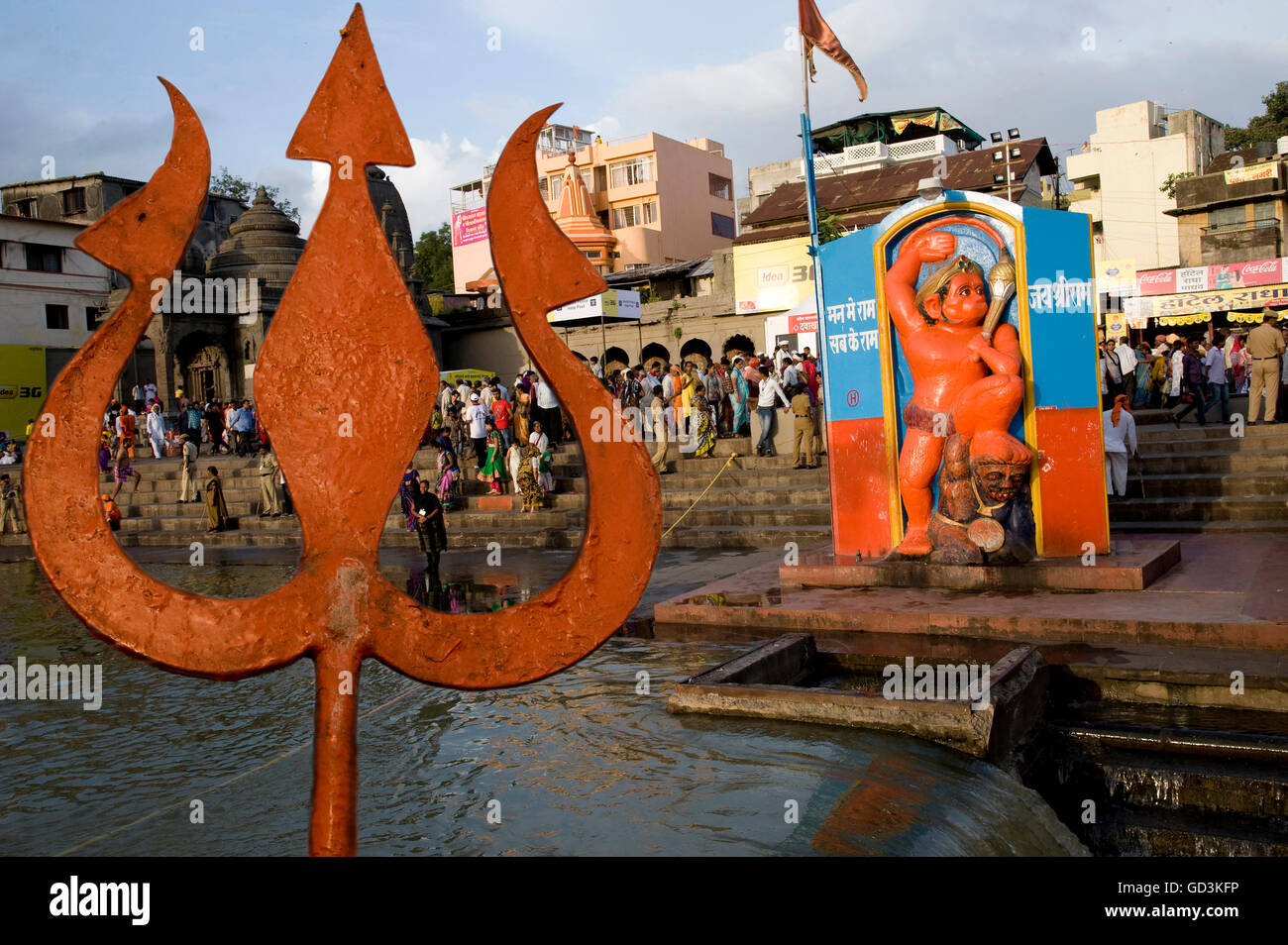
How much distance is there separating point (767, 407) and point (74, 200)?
3571cm

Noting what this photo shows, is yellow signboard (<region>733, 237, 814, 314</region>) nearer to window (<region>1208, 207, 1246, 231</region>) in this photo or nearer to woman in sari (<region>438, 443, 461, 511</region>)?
window (<region>1208, 207, 1246, 231</region>)

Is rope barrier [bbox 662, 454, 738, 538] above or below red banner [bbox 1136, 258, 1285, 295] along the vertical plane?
below

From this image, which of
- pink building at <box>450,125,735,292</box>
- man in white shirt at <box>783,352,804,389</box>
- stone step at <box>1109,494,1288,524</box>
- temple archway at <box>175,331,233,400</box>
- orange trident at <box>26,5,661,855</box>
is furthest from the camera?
pink building at <box>450,125,735,292</box>

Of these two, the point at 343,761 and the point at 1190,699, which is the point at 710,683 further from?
the point at 343,761

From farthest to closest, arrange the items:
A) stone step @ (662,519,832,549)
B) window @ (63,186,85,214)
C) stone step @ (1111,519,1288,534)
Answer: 1. window @ (63,186,85,214)
2. stone step @ (662,519,832,549)
3. stone step @ (1111,519,1288,534)

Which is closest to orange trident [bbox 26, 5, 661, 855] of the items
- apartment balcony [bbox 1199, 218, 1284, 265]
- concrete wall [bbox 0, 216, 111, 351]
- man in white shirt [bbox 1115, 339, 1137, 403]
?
man in white shirt [bbox 1115, 339, 1137, 403]

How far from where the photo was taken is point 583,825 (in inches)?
161

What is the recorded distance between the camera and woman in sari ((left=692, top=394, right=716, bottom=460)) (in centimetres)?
1620

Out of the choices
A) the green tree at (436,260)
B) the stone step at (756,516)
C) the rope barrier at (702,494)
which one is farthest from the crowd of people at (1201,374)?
the green tree at (436,260)

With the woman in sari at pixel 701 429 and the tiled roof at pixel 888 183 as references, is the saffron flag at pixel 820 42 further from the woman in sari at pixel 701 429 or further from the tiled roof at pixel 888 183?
the tiled roof at pixel 888 183

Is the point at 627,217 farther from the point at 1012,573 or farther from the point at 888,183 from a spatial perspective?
the point at 1012,573

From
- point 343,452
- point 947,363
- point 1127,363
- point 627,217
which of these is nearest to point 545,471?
point 947,363

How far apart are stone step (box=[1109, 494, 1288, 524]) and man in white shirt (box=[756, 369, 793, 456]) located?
4.86 meters

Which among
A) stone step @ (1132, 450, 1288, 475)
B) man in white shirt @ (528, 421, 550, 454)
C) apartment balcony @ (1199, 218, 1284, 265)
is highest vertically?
apartment balcony @ (1199, 218, 1284, 265)
